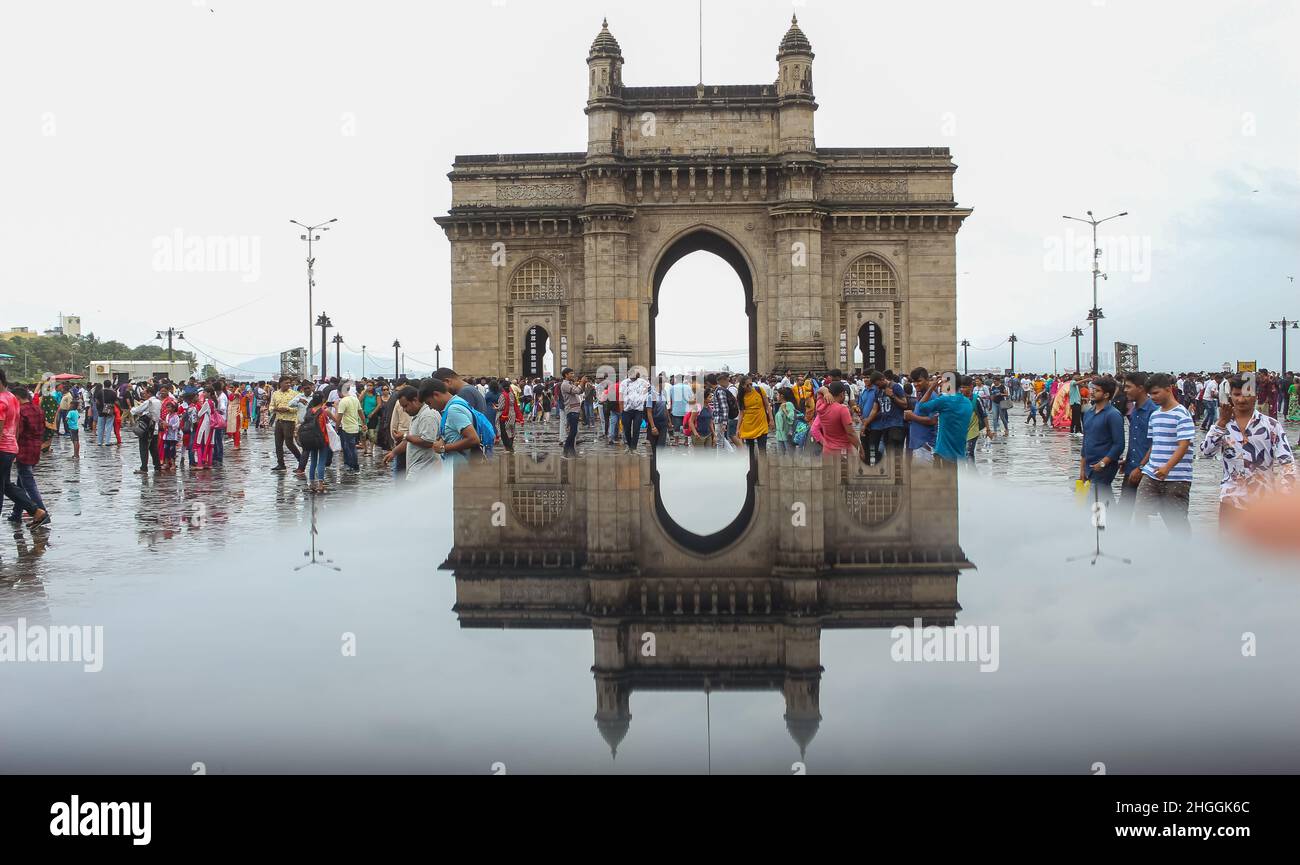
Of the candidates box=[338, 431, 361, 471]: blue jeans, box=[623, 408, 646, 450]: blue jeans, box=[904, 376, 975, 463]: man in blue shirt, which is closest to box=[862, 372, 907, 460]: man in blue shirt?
box=[904, 376, 975, 463]: man in blue shirt

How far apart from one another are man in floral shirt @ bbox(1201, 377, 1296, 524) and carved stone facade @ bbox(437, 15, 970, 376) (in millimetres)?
32282

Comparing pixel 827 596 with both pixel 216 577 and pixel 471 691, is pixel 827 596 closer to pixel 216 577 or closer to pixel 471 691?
pixel 471 691

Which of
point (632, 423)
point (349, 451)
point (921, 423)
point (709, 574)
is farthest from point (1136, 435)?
point (349, 451)

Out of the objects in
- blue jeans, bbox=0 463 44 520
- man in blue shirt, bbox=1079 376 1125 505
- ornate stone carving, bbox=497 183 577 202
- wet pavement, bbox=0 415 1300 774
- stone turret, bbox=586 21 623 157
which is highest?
stone turret, bbox=586 21 623 157

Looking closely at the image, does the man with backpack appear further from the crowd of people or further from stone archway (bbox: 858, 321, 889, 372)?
stone archway (bbox: 858, 321, 889, 372)

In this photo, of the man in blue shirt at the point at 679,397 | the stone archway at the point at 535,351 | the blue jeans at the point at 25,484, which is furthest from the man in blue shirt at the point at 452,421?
the stone archway at the point at 535,351

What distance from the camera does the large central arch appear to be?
43.3 m

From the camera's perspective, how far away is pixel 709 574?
310 inches

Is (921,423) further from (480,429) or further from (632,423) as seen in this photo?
(632,423)

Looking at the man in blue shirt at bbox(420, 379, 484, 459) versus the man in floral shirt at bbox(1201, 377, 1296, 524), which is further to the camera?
the man in blue shirt at bbox(420, 379, 484, 459)

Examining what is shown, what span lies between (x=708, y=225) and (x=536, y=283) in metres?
7.43

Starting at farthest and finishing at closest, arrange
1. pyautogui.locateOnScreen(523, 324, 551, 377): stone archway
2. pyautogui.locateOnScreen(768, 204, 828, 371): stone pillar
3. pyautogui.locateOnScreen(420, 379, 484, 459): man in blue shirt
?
1. pyautogui.locateOnScreen(523, 324, 551, 377): stone archway
2. pyautogui.locateOnScreen(768, 204, 828, 371): stone pillar
3. pyautogui.locateOnScreen(420, 379, 484, 459): man in blue shirt

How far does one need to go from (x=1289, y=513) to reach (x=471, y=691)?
402 centimetres
